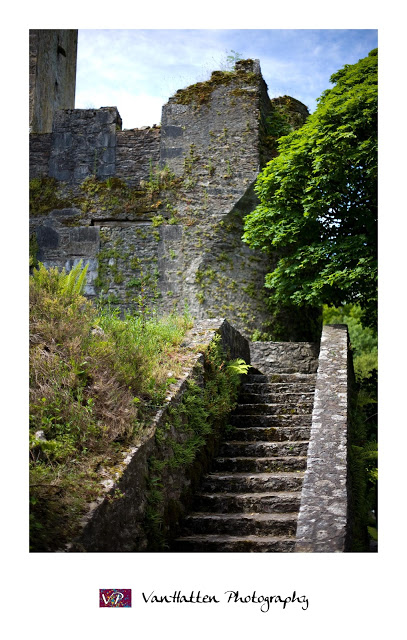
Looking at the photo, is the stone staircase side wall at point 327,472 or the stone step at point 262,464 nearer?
the stone staircase side wall at point 327,472

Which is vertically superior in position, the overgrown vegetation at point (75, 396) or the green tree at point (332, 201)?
the green tree at point (332, 201)

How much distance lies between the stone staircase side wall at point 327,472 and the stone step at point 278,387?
94cm

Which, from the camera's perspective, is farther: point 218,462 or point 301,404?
point 301,404

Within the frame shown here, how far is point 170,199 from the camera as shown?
41.9 ft

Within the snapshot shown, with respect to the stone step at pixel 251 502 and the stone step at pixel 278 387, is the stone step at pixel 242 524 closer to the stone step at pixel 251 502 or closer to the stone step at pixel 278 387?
the stone step at pixel 251 502

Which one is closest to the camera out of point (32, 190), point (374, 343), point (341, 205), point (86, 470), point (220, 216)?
point (86, 470)

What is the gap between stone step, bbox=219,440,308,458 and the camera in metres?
6.91

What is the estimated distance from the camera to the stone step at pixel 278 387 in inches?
333

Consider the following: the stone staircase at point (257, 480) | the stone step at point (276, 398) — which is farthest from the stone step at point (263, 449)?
the stone step at point (276, 398)

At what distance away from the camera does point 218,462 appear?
693 centimetres
